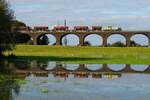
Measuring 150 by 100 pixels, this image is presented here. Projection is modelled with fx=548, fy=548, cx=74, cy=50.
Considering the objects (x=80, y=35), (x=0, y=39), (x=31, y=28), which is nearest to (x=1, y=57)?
(x=0, y=39)

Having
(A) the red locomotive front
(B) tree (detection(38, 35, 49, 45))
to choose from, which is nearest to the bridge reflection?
(A) the red locomotive front

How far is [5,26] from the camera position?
83500 millimetres

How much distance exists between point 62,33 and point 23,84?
406 ft

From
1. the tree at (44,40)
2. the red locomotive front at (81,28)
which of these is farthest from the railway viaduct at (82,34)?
the tree at (44,40)

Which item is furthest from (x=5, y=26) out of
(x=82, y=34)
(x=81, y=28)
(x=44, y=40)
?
(x=44, y=40)

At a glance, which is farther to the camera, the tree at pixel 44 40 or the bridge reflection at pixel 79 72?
the tree at pixel 44 40

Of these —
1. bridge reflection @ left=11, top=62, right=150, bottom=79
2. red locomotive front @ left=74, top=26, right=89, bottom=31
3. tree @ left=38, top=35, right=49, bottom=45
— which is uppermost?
red locomotive front @ left=74, top=26, right=89, bottom=31

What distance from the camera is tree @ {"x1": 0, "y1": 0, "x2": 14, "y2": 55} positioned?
8338 centimetres

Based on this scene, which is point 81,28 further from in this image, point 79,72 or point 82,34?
point 79,72

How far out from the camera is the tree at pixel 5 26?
8338cm

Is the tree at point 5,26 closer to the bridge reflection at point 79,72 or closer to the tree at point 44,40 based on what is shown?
the bridge reflection at point 79,72

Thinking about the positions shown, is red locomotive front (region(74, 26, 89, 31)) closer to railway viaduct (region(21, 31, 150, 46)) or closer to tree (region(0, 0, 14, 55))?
railway viaduct (region(21, 31, 150, 46))

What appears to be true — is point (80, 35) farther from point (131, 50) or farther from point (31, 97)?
point (31, 97)

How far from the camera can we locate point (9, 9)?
288ft
